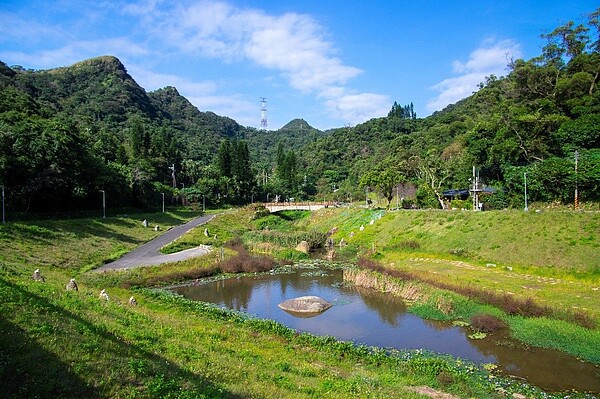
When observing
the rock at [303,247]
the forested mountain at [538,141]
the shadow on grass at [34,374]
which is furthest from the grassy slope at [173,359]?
the forested mountain at [538,141]

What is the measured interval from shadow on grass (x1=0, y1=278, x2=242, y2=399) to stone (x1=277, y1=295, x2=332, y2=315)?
15.2 meters

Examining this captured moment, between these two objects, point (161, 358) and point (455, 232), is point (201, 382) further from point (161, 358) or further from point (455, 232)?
point (455, 232)

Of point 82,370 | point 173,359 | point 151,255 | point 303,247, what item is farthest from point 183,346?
point 303,247

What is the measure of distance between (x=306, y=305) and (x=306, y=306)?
0.30ft

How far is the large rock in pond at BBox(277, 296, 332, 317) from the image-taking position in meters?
26.5

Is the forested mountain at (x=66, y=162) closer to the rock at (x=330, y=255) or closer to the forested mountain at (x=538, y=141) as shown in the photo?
the rock at (x=330, y=255)

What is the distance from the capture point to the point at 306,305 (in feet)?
88.6

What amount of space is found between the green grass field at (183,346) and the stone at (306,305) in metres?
4.27

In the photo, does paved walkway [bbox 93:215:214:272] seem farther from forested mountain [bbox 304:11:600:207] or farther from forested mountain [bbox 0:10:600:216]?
forested mountain [bbox 304:11:600:207]

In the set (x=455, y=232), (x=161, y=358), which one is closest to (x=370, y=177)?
(x=455, y=232)

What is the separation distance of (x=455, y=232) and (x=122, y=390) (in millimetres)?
39763

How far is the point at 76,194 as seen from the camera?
50.4 m

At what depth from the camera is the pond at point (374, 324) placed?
1714 cm

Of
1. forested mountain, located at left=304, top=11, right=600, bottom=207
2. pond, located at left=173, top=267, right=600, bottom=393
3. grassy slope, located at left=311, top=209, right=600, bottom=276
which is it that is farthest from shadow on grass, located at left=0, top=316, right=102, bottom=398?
forested mountain, located at left=304, top=11, right=600, bottom=207
